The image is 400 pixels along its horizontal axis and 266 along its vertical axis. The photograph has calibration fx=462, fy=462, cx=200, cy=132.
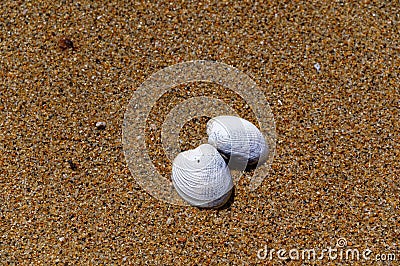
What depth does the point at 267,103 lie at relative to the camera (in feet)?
8.11

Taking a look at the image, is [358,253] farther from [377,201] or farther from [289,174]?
[289,174]

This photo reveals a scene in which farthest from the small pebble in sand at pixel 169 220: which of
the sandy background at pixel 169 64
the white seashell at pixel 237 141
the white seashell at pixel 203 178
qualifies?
the white seashell at pixel 237 141

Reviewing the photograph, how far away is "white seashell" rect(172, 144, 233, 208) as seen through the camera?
2.21 m

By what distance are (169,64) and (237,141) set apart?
60 cm

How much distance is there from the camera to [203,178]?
2217mm

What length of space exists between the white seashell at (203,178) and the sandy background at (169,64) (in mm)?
74

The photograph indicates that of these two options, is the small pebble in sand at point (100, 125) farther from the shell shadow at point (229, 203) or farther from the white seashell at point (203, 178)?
the shell shadow at point (229, 203)

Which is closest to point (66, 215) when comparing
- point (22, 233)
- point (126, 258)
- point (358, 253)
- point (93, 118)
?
point (22, 233)

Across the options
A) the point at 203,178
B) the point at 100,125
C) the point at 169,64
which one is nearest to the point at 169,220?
the point at 203,178

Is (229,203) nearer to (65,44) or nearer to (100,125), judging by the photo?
(100,125)

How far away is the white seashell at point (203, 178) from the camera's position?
2215mm

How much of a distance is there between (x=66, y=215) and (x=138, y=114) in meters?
0.62

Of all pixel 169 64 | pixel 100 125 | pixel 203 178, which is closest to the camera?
pixel 203 178

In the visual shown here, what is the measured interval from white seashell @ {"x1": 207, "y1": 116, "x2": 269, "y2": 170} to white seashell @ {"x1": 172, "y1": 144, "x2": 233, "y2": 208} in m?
0.05
